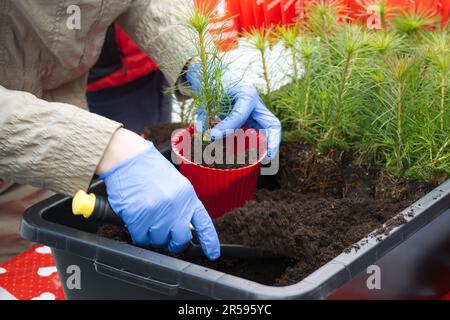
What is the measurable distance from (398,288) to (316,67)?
0.48m

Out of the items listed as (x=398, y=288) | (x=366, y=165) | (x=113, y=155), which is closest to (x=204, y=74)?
(x=113, y=155)

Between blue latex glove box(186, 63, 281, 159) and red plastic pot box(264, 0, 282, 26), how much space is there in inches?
14.0

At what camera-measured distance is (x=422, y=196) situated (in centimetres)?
102

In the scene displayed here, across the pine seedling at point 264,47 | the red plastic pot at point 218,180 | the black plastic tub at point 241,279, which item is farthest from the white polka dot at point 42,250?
the pine seedling at point 264,47

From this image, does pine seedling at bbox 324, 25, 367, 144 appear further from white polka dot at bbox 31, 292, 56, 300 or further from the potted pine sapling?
white polka dot at bbox 31, 292, 56, 300

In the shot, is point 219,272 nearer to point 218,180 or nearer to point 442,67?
point 218,180

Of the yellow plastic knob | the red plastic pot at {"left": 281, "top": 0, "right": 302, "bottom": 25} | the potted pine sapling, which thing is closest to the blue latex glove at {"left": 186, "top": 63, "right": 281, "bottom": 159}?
the potted pine sapling

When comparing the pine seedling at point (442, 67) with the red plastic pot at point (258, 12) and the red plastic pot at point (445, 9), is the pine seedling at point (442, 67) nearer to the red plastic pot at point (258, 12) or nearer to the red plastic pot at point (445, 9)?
the red plastic pot at point (445, 9)

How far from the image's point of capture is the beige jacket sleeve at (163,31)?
51.4 inches

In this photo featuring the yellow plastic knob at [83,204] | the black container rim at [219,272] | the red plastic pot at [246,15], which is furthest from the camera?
the red plastic pot at [246,15]

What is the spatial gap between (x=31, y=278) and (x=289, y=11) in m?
0.86

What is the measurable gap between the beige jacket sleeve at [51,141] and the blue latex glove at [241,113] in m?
0.20


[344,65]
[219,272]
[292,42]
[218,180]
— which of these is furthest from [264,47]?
[219,272]
